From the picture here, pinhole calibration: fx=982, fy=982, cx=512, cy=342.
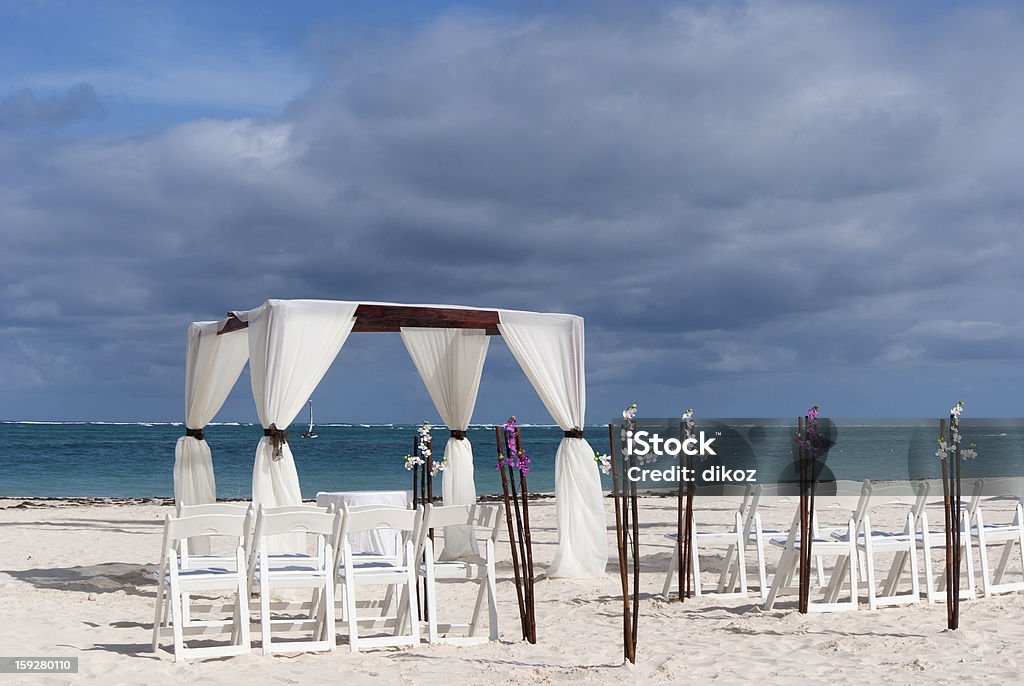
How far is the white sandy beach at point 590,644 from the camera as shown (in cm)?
529

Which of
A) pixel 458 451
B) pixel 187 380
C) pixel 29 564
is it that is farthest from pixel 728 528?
pixel 29 564

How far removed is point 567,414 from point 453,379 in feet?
6.76

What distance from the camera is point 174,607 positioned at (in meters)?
5.48

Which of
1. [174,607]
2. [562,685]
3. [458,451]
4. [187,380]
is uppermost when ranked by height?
[187,380]

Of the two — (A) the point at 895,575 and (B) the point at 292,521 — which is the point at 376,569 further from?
(A) the point at 895,575

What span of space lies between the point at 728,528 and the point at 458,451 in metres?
5.19

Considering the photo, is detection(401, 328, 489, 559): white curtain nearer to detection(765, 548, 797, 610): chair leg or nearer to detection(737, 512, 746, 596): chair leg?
detection(737, 512, 746, 596): chair leg

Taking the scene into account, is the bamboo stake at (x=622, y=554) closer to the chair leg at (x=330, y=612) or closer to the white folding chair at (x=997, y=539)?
the chair leg at (x=330, y=612)

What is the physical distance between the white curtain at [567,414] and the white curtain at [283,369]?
185cm

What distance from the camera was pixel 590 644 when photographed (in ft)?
20.7

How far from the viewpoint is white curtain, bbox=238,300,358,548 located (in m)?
8.22

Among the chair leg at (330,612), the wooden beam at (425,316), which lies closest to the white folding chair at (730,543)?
the wooden beam at (425,316)

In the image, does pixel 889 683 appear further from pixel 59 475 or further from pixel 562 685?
pixel 59 475

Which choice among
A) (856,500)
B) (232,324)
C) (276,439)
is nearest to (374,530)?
(276,439)
